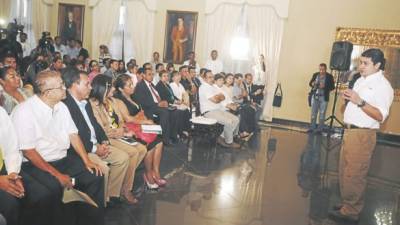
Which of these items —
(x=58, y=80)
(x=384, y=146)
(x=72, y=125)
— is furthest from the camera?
(x=384, y=146)

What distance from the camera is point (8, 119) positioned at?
2475mm

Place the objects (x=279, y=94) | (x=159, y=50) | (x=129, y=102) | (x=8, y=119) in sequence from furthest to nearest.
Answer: (x=159, y=50) < (x=279, y=94) < (x=129, y=102) < (x=8, y=119)

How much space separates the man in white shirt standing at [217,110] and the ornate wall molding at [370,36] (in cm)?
407

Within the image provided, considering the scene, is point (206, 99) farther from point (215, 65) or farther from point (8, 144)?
point (8, 144)

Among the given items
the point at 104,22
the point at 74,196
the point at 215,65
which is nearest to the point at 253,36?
the point at 215,65

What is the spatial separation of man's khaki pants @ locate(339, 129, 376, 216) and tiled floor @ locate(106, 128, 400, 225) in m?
0.24

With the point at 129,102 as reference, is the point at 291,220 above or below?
below

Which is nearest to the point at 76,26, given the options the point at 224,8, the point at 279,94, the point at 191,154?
the point at 224,8

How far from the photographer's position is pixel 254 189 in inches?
172

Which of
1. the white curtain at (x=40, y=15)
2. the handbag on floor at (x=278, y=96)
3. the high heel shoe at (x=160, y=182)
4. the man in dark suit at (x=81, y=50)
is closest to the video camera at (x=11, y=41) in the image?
the man in dark suit at (x=81, y=50)

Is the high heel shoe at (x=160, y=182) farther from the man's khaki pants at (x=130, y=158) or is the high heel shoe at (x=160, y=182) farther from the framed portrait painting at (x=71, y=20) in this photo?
the framed portrait painting at (x=71, y=20)

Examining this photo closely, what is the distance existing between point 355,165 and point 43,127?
8.69 feet

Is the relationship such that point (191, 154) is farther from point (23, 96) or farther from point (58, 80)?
point (58, 80)

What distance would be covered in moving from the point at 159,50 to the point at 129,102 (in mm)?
6040
